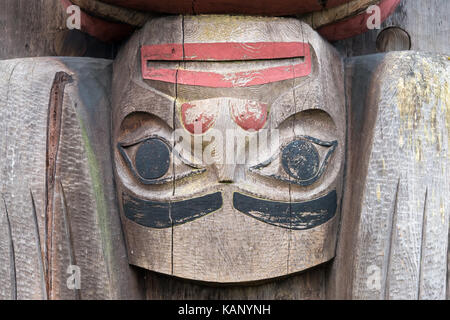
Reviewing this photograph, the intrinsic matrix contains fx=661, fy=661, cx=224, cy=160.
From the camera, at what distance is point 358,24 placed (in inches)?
81.1

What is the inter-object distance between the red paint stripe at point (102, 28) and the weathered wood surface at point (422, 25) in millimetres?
769

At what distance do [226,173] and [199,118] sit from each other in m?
0.17

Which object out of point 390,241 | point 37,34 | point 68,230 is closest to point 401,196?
point 390,241

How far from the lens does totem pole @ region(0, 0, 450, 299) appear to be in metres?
1.82

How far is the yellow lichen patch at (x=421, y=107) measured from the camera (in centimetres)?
185

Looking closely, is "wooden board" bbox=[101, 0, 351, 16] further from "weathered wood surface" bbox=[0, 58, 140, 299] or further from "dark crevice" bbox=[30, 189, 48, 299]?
"dark crevice" bbox=[30, 189, 48, 299]

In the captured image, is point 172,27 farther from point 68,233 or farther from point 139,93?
point 68,233

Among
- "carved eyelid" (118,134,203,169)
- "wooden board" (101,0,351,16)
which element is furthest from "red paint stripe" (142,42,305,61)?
"carved eyelid" (118,134,203,169)

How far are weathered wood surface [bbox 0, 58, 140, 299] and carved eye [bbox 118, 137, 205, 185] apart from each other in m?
0.11

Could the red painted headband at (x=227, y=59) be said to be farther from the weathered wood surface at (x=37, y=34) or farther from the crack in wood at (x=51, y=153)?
the weathered wood surface at (x=37, y=34)

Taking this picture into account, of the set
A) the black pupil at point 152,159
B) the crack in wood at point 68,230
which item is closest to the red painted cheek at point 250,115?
the black pupil at point 152,159

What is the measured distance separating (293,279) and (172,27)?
0.81 metres

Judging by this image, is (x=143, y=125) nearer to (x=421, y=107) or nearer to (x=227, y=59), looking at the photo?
(x=227, y=59)

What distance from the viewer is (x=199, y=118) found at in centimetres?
184
